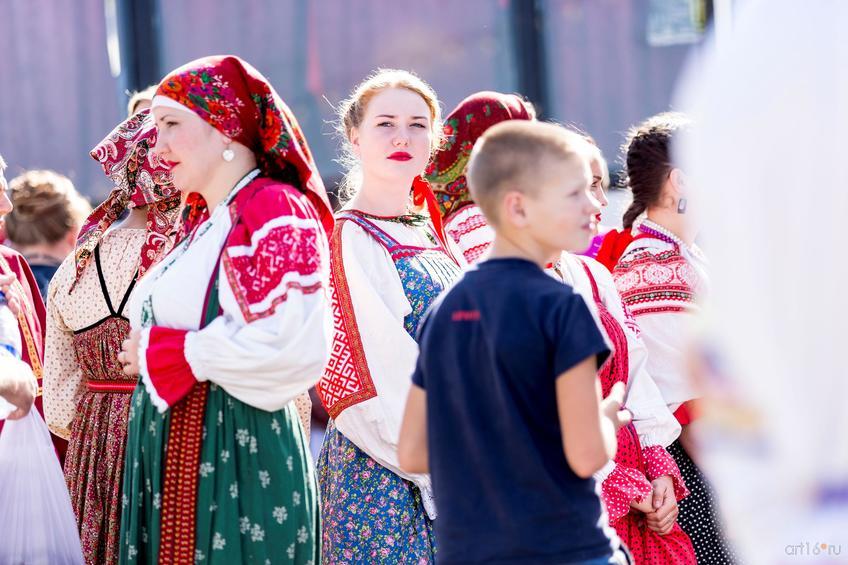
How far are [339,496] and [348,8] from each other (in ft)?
14.8

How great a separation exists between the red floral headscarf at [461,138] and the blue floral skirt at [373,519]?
117cm

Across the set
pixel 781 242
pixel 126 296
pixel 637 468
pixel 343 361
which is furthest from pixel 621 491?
pixel 781 242

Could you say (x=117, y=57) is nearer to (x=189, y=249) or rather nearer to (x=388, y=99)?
(x=388, y=99)

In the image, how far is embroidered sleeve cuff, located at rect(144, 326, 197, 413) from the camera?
110 inches

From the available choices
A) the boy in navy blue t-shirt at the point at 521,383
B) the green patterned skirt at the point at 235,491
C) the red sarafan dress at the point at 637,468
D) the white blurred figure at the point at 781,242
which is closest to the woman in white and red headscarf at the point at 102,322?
the green patterned skirt at the point at 235,491

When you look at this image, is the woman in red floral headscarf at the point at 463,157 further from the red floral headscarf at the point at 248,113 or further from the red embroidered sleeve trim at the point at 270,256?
the red embroidered sleeve trim at the point at 270,256

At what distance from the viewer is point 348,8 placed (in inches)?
290

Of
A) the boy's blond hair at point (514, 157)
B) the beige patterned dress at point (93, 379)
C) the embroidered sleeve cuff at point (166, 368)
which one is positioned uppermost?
the boy's blond hair at point (514, 157)

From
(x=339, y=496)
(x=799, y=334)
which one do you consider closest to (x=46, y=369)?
(x=339, y=496)

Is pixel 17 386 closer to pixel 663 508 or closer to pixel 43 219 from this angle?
pixel 663 508

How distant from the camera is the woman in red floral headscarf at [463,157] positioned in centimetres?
418

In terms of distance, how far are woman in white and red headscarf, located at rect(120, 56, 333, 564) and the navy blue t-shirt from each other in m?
0.61

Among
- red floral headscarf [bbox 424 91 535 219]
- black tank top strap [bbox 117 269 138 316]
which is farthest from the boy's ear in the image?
red floral headscarf [bbox 424 91 535 219]

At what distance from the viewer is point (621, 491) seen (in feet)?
11.4
